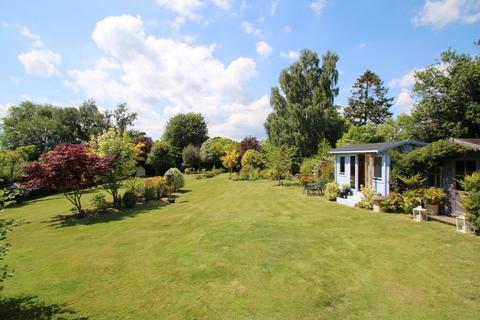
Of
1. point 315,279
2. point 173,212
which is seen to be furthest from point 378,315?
point 173,212

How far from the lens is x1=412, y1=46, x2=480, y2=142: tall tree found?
1516 centimetres

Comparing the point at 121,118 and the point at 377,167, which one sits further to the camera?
the point at 121,118

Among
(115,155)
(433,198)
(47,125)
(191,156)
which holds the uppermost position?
(47,125)

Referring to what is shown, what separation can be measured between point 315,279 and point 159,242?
5.16 m

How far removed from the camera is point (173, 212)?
13.0 m

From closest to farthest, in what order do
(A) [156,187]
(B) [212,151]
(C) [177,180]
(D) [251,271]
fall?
(D) [251,271]
(A) [156,187]
(C) [177,180]
(B) [212,151]

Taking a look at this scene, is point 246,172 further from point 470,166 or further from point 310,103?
point 470,166

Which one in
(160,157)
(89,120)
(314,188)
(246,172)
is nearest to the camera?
(314,188)

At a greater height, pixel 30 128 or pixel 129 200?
pixel 30 128

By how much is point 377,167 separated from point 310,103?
15.3 m

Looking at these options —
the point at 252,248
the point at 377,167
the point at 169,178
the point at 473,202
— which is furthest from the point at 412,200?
the point at 169,178

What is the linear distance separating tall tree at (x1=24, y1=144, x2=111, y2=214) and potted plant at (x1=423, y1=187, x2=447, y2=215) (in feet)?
51.8

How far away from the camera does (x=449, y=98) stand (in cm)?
1612

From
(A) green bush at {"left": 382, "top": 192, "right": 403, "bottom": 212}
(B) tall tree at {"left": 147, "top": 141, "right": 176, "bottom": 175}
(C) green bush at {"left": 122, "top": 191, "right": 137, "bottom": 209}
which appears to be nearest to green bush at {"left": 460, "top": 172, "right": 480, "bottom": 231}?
(A) green bush at {"left": 382, "top": 192, "right": 403, "bottom": 212}
